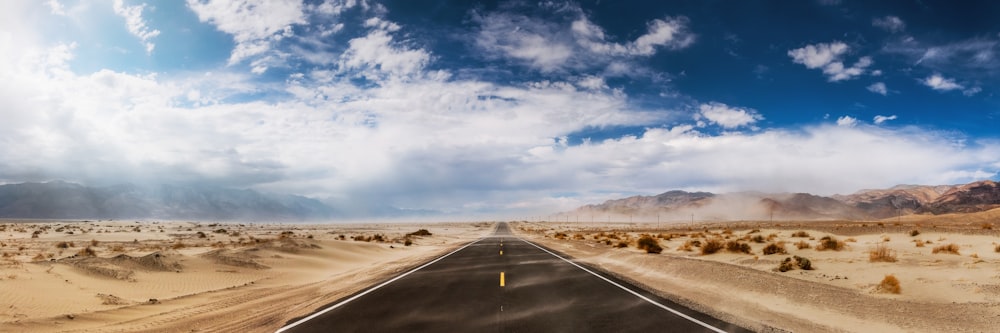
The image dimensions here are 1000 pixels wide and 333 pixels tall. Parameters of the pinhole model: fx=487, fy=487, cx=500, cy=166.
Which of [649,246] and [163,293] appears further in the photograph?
[649,246]

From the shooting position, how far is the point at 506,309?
10.7 meters

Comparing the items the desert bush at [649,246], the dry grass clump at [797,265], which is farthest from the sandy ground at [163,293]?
the desert bush at [649,246]

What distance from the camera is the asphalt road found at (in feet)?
28.9

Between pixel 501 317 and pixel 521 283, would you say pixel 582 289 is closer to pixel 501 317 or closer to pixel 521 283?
pixel 521 283

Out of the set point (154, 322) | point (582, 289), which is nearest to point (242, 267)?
point (154, 322)

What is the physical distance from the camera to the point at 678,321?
9.44m

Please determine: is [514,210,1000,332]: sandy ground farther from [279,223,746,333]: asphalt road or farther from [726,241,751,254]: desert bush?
[726,241,751,254]: desert bush

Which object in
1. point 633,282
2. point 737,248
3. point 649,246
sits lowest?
point 633,282

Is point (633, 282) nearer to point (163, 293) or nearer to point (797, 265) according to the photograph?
point (797, 265)

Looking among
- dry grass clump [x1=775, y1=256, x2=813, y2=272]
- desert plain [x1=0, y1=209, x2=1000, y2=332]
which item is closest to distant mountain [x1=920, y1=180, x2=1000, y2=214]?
desert plain [x1=0, y1=209, x2=1000, y2=332]

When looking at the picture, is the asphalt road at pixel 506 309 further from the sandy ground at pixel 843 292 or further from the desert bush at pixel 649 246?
the desert bush at pixel 649 246

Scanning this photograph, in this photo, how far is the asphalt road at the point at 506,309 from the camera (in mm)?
8820

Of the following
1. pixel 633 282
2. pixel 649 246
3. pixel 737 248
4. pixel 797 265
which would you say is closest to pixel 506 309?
pixel 633 282

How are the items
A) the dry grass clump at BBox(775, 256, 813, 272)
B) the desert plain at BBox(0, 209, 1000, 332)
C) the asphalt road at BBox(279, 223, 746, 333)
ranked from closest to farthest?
the asphalt road at BBox(279, 223, 746, 333), the desert plain at BBox(0, 209, 1000, 332), the dry grass clump at BBox(775, 256, 813, 272)
